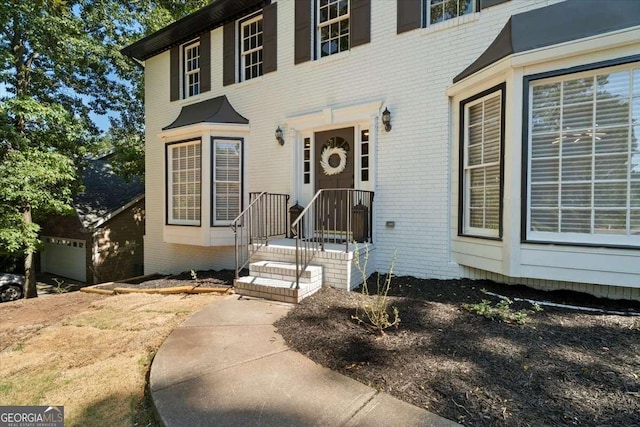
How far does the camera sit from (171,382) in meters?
2.71

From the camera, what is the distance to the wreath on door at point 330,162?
6.69 metres

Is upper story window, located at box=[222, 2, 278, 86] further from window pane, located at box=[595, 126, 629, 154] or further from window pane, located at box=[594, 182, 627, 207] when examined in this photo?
window pane, located at box=[594, 182, 627, 207]

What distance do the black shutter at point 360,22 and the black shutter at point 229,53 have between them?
3.23m

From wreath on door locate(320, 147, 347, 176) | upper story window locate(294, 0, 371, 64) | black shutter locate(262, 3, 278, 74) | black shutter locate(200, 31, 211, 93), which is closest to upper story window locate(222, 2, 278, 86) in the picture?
black shutter locate(262, 3, 278, 74)

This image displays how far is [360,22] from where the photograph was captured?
20.7 ft

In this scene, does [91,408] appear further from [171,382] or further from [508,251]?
[508,251]

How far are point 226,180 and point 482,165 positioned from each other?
5.37 metres

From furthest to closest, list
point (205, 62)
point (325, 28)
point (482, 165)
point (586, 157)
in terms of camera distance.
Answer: point (205, 62), point (325, 28), point (482, 165), point (586, 157)

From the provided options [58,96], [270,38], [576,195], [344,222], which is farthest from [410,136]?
[58,96]

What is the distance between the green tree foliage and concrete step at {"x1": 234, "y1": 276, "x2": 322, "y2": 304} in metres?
6.81

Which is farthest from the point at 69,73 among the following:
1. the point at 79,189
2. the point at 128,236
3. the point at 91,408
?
the point at 91,408

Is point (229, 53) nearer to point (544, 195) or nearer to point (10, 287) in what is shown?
point (544, 195)

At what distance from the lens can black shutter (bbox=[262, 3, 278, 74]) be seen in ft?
24.5

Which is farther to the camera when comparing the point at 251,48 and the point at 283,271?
the point at 251,48
